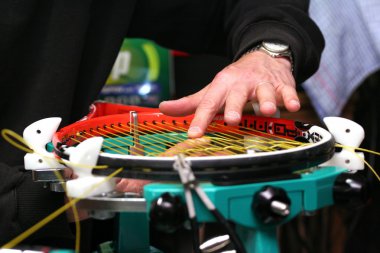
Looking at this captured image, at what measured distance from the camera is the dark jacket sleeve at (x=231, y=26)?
86 centimetres

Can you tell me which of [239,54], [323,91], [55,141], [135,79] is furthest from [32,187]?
[135,79]

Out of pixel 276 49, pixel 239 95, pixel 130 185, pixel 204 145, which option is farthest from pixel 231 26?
pixel 130 185

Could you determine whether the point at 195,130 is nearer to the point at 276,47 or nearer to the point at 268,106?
the point at 268,106

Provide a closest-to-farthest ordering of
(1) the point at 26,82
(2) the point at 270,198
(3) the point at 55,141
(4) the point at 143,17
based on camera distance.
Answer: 1. (2) the point at 270,198
2. (3) the point at 55,141
3. (1) the point at 26,82
4. (4) the point at 143,17

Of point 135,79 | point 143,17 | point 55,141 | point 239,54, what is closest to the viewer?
point 55,141

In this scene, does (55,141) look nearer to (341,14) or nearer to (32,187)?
(32,187)

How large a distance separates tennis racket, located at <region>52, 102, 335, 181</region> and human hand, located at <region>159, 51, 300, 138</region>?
0.08 ft

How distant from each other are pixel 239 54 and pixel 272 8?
139 mm

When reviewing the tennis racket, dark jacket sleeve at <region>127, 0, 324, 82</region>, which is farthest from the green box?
the tennis racket

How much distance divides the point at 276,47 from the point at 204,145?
29 centimetres

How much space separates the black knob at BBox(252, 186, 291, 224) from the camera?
43cm

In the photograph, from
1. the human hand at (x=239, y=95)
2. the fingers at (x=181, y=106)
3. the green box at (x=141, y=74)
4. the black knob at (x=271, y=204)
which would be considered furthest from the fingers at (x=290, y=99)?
the green box at (x=141, y=74)

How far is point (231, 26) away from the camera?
1.10 m

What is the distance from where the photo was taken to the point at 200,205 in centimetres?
44
